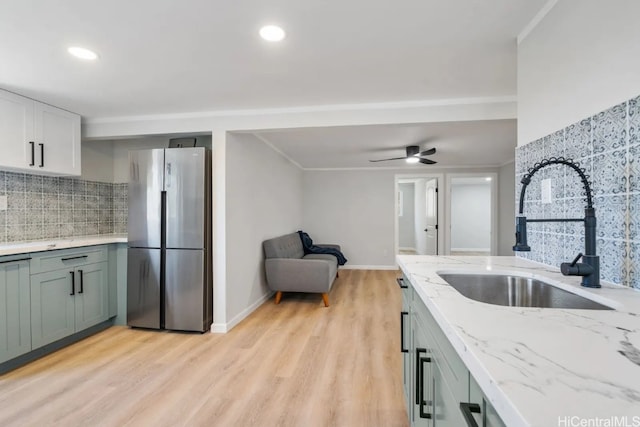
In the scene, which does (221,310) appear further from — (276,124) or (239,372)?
(276,124)

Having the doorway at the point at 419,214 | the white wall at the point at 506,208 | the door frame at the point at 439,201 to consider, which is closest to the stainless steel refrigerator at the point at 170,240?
the door frame at the point at 439,201

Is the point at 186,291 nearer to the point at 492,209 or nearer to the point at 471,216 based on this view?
the point at 492,209

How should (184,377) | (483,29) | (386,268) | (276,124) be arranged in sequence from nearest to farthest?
(483,29) → (184,377) → (276,124) → (386,268)

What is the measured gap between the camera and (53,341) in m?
2.69

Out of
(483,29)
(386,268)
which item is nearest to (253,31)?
(483,29)

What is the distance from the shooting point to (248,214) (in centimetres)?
374

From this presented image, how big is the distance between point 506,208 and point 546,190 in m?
5.21

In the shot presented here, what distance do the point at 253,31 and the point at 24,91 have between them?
2.27 m

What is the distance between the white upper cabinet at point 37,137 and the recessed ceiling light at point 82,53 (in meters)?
1.17

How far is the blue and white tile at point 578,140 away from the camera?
4.16ft

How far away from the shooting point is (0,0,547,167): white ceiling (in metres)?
1.56

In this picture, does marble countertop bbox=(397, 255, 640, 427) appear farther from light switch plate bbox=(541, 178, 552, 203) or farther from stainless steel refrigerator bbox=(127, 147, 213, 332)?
stainless steel refrigerator bbox=(127, 147, 213, 332)

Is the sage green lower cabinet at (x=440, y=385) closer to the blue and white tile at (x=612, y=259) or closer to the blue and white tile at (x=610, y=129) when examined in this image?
the blue and white tile at (x=612, y=259)

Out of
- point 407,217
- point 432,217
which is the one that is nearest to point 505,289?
point 432,217
